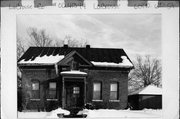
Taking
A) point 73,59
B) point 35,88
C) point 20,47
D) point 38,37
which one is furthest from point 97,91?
point 20,47

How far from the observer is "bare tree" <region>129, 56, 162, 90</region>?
13.4ft

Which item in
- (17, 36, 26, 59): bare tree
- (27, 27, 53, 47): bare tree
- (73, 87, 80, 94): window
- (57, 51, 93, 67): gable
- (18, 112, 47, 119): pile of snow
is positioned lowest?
(18, 112, 47, 119): pile of snow

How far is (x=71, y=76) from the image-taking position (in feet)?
14.0

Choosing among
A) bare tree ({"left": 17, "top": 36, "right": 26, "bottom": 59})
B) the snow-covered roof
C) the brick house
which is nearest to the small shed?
the snow-covered roof

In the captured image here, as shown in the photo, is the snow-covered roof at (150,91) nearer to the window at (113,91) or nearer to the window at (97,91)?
the window at (113,91)

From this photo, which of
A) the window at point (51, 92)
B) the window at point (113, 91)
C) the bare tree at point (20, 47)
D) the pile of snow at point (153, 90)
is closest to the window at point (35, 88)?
the window at point (51, 92)

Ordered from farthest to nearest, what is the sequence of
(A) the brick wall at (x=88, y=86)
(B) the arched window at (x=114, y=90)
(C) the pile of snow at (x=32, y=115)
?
(B) the arched window at (x=114, y=90), (A) the brick wall at (x=88, y=86), (C) the pile of snow at (x=32, y=115)

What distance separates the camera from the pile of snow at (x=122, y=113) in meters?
4.11

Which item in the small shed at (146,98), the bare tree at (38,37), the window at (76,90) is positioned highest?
the bare tree at (38,37)

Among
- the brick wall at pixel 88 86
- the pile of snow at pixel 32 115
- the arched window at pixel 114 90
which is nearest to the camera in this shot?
the pile of snow at pixel 32 115

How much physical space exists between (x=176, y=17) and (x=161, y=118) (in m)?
1.55

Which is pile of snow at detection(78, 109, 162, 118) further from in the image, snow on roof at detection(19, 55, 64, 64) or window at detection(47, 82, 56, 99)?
snow on roof at detection(19, 55, 64, 64)

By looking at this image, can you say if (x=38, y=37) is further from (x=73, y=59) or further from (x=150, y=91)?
(x=150, y=91)

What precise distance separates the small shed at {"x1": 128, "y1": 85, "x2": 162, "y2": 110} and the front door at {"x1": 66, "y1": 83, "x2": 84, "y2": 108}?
0.77m
